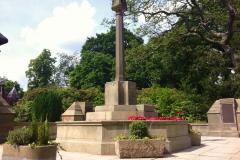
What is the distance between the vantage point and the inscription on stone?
19.7m

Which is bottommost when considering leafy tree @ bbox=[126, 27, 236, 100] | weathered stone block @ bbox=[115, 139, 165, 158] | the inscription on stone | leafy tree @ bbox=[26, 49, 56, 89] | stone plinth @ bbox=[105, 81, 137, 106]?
weathered stone block @ bbox=[115, 139, 165, 158]

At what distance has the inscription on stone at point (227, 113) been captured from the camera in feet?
64.7

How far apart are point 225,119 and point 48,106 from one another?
523 inches

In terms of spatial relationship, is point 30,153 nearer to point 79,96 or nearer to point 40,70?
point 79,96

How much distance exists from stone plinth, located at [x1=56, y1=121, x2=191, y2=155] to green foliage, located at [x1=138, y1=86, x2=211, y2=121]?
12545 mm

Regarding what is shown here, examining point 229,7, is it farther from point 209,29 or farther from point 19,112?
point 19,112

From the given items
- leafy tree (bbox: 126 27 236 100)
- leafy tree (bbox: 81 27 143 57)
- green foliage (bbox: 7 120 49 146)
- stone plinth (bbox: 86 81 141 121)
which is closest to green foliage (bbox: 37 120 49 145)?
green foliage (bbox: 7 120 49 146)

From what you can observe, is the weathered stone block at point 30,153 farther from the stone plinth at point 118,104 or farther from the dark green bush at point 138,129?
the stone plinth at point 118,104

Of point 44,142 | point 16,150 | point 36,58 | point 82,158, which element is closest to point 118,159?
point 82,158

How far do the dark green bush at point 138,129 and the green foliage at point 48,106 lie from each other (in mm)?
12319

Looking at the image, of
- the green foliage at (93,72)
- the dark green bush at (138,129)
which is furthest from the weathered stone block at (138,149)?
the green foliage at (93,72)

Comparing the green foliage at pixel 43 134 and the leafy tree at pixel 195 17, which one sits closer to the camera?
the green foliage at pixel 43 134

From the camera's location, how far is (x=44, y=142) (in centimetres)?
793

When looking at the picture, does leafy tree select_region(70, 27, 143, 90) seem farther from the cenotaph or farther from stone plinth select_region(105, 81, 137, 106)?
stone plinth select_region(105, 81, 137, 106)
